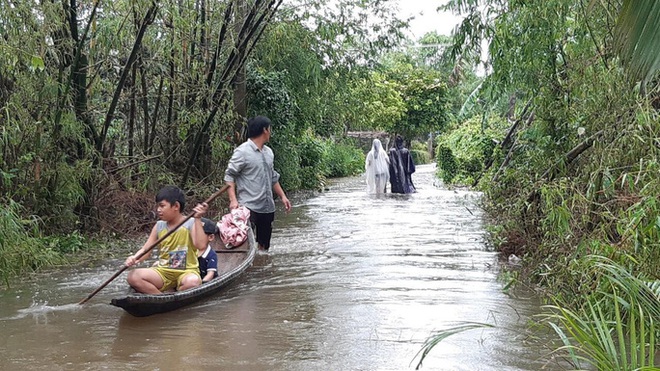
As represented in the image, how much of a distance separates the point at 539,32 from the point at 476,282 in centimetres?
284

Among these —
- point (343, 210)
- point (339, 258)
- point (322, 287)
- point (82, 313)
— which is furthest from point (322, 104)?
point (82, 313)

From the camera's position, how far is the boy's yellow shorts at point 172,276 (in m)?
6.00

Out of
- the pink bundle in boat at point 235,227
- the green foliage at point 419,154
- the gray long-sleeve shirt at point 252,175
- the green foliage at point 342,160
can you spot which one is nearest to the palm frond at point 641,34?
the gray long-sleeve shirt at point 252,175

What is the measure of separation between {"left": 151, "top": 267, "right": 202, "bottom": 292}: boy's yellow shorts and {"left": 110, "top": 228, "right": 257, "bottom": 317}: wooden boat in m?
0.17

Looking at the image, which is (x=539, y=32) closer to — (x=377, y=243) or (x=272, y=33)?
(x=377, y=243)

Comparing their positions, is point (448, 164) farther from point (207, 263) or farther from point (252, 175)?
point (207, 263)

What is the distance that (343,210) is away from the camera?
51.2 feet

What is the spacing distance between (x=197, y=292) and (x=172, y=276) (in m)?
0.25

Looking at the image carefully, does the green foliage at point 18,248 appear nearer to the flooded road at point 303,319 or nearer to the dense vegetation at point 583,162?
the flooded road at point 303,319

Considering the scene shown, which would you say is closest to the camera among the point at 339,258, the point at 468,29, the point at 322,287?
the point at 322,287

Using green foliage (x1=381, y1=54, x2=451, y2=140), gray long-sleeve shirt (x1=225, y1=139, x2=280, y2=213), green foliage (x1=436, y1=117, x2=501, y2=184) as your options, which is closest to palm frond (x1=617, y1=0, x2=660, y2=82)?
gray long-sleeve shirt (x1=225, y1=139, x2=280, y2=213)

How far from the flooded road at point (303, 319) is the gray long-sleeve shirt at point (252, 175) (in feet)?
2.69

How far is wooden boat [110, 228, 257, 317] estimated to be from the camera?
5500mm

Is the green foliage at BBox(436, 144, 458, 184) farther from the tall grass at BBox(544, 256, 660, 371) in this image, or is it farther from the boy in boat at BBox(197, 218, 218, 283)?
the tall grass at BBox(544, 256, 660, 371)
